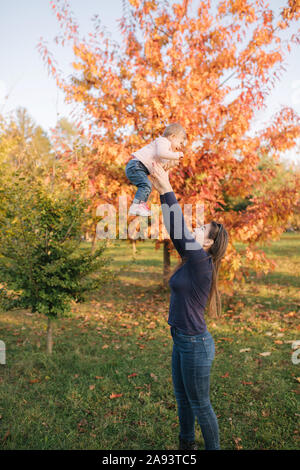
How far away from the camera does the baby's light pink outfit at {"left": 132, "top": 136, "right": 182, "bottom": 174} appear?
7.44 feet

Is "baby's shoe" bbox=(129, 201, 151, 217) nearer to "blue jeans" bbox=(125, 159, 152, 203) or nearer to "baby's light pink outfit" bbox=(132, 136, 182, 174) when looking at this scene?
"blue jeans" bbox=(125, 159, 152, 203)

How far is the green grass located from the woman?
1060mm

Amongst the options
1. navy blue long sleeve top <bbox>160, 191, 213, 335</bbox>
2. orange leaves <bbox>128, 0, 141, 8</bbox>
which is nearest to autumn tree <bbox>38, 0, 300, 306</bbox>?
orange leaves <bbox>128, 0, 141, 8</bbox>

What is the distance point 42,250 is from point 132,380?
91.7 inches

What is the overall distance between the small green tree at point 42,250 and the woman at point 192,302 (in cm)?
272

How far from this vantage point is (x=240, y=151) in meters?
6.16

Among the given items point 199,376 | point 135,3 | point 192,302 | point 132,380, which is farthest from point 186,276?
point 135,3

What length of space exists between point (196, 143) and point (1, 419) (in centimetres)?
515

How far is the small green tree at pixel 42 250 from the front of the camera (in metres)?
4.50

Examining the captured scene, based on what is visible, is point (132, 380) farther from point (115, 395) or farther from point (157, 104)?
point (157, 104)

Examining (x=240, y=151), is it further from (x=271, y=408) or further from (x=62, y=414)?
(x=62, y=414)

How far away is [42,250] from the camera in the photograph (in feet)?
16.1

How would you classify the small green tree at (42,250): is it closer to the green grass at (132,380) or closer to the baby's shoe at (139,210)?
the green grass at (132,380)
